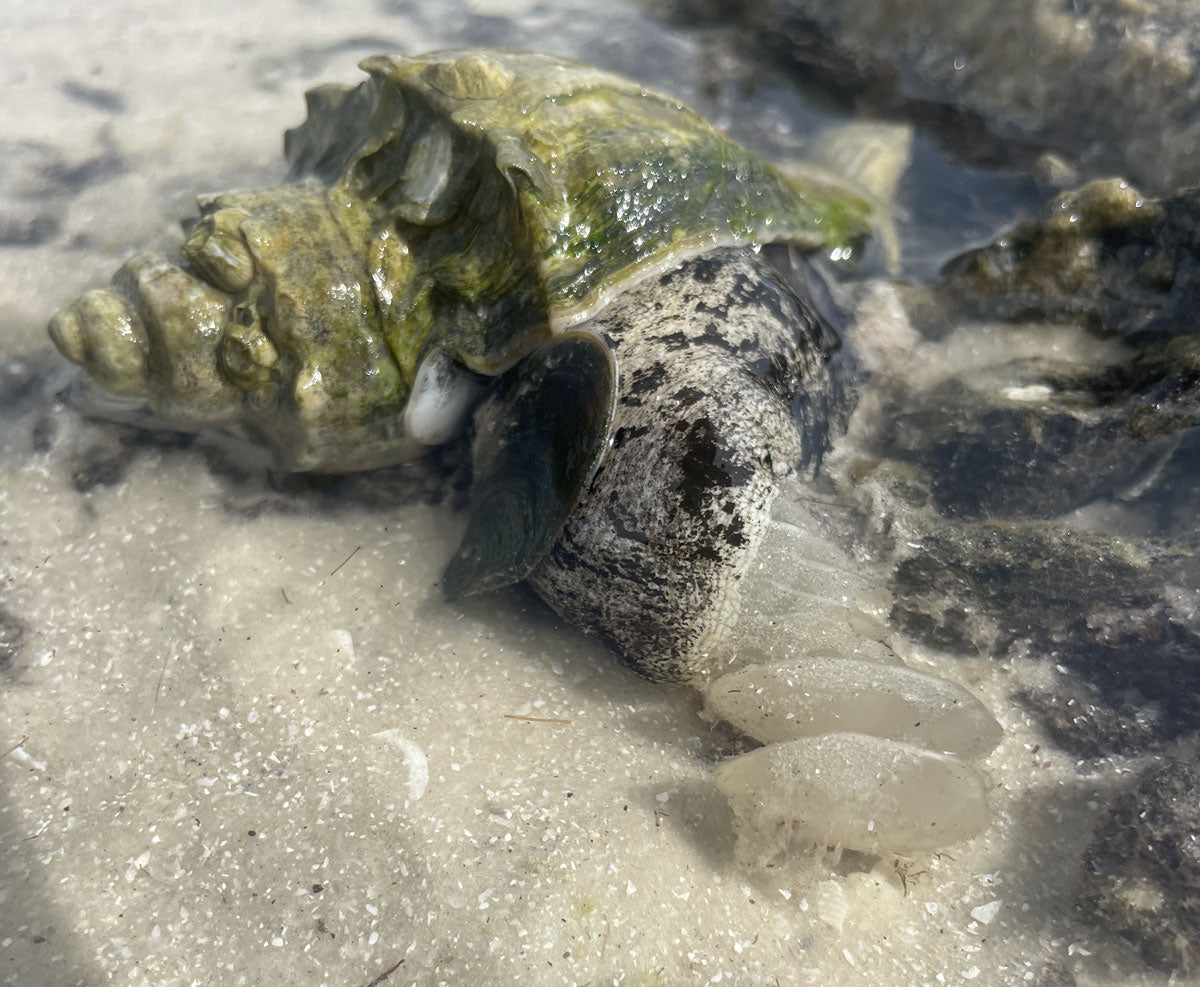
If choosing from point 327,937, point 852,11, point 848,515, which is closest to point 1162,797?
point 848,515

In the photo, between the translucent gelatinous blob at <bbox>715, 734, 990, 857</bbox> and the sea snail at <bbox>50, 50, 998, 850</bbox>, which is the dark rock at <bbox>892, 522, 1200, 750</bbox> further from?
the translucent gelatinous blob at <bbox>715, 734, 990, 857</bbox>

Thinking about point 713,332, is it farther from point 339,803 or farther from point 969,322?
point 339,803

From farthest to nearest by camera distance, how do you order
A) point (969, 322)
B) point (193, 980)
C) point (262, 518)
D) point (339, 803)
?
1. point (969, 322)
2. point (262, 518)
3. point (339, 803)
4. point (193, 980)

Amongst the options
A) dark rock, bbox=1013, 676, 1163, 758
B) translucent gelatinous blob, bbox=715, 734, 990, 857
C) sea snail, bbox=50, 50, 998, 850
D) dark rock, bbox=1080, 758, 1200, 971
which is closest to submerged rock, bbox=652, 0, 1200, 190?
sea snail, bbox=50, 50, 998, 850

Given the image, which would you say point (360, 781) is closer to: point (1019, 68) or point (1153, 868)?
point (1153, 868)

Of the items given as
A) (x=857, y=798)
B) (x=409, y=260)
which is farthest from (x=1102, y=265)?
(x=409, y=260)

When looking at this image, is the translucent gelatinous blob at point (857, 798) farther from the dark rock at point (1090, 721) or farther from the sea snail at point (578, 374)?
the dark rock at point (1090, 721)
